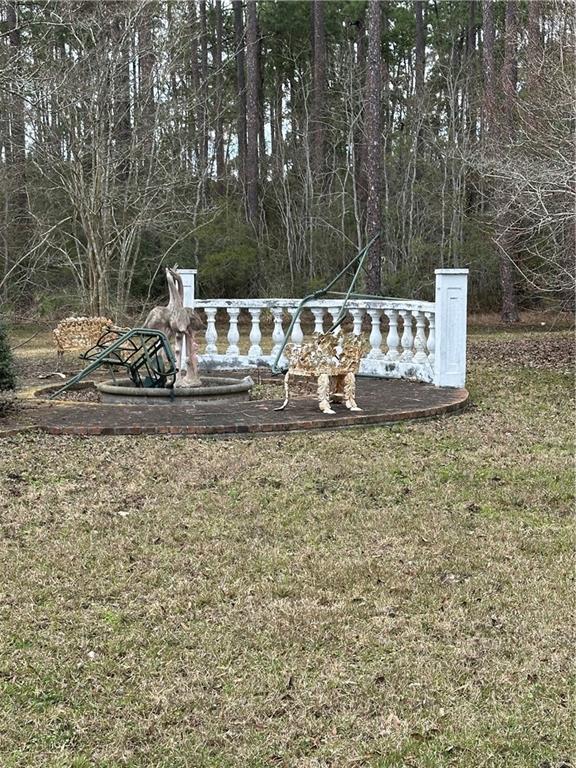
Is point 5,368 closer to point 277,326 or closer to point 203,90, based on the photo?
point 277,326

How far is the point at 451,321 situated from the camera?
920 cm

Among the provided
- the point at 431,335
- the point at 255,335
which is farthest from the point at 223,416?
the point at 255,335

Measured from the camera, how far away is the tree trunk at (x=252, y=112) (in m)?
21.7

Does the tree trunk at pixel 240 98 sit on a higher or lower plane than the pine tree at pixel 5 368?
higher

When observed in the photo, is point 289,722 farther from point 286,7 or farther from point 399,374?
point 286,7

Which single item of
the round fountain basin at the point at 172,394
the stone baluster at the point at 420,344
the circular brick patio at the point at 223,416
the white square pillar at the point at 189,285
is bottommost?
the circular brick patio at the point at 223,416

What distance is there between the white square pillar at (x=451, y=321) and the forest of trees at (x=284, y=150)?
6.79 feet

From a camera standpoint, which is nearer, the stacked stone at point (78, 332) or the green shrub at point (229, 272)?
the stacked stone at point (78, 332)

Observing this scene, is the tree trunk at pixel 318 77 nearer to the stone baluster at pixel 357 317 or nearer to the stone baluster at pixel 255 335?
the stone baluster at pixel 255 335

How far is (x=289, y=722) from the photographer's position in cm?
268

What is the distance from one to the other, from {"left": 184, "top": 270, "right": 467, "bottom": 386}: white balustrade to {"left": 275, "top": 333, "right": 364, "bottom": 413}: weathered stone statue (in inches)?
64.4

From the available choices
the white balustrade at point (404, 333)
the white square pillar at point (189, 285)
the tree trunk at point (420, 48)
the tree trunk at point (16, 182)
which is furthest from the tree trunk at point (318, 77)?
the white square pillar at point (189, 285)

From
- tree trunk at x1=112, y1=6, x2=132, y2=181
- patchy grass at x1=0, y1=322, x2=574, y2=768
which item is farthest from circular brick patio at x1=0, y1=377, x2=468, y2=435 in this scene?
tree trunk at x1=112, y1=6, x2=132, y2=181

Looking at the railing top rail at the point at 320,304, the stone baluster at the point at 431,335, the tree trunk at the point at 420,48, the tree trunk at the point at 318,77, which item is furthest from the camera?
the tree trunk at the point at 420,48
